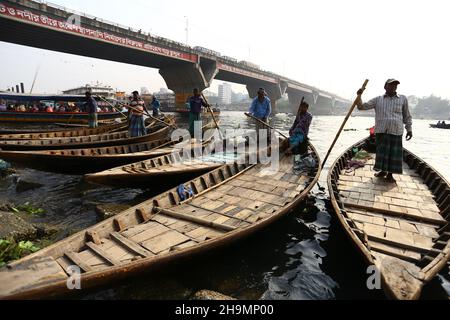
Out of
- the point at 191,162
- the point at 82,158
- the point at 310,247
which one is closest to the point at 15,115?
the point at 82,158

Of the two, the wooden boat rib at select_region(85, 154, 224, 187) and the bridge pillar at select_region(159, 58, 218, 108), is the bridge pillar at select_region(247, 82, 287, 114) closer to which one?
the bridge pillar at select_region(159, 58, 218, 108)

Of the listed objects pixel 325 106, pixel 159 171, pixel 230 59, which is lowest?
pixel 159 171

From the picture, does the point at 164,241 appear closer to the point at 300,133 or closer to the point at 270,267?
the point at 270,267

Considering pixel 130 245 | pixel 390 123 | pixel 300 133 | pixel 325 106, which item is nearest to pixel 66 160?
pixel 130 245

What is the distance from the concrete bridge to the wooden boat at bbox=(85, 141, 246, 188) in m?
22.1

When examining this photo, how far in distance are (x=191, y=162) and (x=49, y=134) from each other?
25.4 feet

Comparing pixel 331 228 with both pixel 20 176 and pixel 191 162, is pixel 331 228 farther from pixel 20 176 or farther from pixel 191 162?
pixel 20 176

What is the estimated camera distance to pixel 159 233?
4.09 m

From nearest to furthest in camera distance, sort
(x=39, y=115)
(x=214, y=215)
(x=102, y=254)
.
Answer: (x=102, y=254)
(x=214, y=215)
(x=39, y=115)

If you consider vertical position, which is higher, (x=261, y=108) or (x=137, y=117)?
(x=261, y=108)

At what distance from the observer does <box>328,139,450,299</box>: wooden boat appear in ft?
Answer: 8.61

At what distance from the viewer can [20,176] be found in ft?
29.1

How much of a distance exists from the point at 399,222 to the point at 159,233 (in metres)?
3.81
